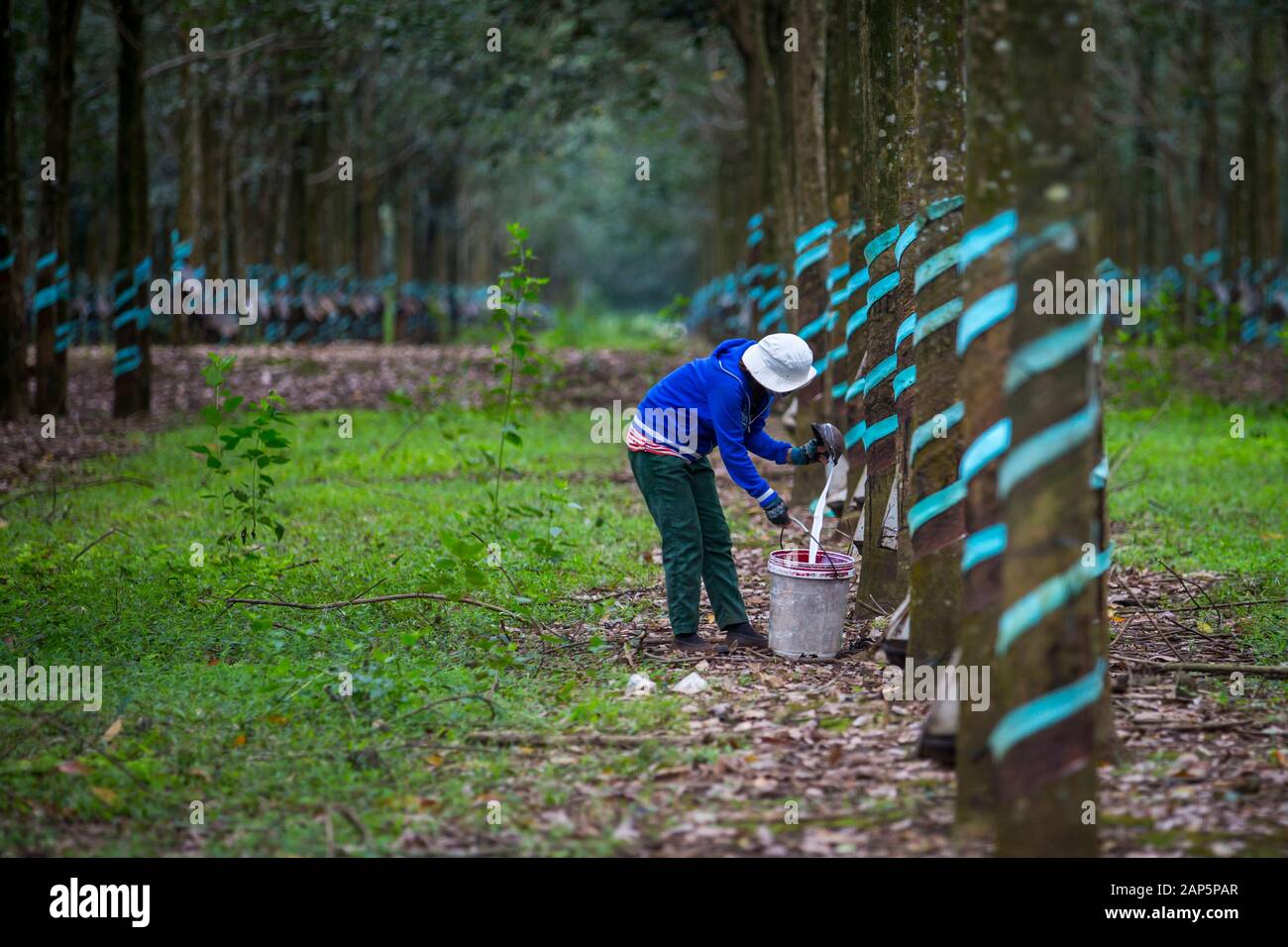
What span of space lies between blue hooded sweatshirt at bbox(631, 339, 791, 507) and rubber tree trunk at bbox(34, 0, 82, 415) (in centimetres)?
1049

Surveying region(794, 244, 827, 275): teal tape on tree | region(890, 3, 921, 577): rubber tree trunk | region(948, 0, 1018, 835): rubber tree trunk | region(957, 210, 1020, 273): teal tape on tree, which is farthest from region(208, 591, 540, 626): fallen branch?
region(794, 244, 827, 275): teal tape on tree

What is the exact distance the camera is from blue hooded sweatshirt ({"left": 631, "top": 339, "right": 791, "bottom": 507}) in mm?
6488

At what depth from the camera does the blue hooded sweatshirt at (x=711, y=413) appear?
6.49 m

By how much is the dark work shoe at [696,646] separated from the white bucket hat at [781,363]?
1.36m

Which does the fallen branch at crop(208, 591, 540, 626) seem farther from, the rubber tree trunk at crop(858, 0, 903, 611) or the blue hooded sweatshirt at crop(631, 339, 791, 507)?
the rubber tree trunk at crop(858, 0, 903, 611)

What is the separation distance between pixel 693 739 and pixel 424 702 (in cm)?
123

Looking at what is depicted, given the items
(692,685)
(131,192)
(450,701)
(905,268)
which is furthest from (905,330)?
(131,192)

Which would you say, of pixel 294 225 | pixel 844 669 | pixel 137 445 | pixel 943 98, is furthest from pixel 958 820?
pixel 294 225

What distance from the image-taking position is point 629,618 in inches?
296

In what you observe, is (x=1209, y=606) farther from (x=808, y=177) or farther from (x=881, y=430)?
(x=808, y=177)

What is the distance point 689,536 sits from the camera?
665 centimetres

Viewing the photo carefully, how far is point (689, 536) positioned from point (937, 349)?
167cm

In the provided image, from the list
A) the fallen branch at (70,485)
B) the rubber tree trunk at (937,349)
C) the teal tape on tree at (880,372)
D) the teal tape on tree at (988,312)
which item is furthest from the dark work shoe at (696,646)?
the fallen branch at (70,485)

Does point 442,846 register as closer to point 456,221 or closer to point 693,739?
point 693,739
